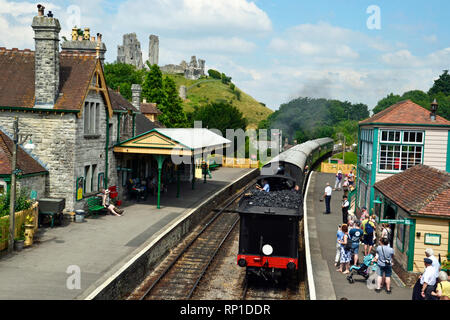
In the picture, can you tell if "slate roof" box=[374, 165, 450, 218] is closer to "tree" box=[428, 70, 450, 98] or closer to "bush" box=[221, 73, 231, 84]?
"tree" box=[428, 70, 450, 98]

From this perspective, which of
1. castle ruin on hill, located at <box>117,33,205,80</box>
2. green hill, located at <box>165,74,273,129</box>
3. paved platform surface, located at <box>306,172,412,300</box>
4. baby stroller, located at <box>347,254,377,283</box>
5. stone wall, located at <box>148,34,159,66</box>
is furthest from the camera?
stone wall, located at <box>148,34,159,66</box>

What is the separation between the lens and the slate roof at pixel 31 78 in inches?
762

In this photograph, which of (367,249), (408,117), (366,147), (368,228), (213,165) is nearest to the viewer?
(368,228)

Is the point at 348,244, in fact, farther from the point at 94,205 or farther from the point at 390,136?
the point at 94,205

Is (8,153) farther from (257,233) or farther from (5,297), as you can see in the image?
(257,233)

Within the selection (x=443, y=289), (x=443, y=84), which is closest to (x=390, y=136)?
(x=443, y=289)

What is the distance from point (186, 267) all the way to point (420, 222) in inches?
311

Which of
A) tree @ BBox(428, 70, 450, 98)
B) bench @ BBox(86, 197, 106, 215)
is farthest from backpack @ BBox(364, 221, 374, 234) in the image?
tree @ BBox(428, 70, 450, 98)

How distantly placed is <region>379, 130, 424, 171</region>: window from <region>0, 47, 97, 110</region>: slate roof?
12.6 metres

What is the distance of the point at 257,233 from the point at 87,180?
10.5 m

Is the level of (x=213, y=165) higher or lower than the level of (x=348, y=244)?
higher

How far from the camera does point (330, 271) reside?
45.6ft

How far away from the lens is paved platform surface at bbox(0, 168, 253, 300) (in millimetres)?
11523

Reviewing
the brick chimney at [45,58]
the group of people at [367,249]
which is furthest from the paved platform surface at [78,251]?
the group of people at [367,249]
